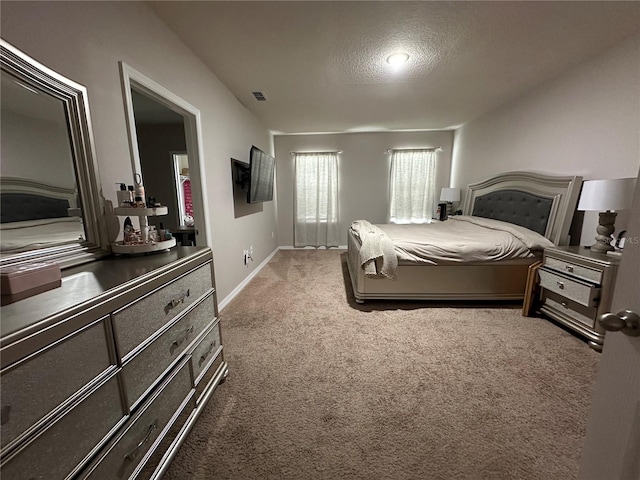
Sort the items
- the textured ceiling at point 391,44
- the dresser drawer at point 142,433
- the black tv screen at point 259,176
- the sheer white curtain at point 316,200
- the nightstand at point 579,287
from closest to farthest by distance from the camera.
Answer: the dresser drawer at point 142,433, the textured ceiling at point 391,44, the nightstand at point 579,287, the black tv screen at point 259,176, the sheer white curtain at point 316,200

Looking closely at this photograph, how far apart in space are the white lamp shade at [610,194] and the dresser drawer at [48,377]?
9.67 feet

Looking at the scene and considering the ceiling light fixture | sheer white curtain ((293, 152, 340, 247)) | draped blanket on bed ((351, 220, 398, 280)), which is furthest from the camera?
sheer white curtain ((293, 152, 340, 247))

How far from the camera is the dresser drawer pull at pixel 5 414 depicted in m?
0.54

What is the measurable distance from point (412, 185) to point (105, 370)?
5177 mm

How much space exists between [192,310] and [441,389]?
1500mm

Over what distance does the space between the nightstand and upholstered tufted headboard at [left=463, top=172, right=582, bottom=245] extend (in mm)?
489

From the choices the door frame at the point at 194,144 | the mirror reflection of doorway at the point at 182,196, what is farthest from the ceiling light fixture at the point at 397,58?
the mirror reflection of doorway at the point at 182,196

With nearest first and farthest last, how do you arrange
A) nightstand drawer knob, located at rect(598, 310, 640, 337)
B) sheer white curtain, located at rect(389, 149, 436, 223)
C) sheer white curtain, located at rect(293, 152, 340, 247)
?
1. nightstand drawer knob, located at rect(598, 310, 640, 337)
2. sheer white curtain, located at rect(389, 149, 436, 223)
3. sheer white curtain, located at rect(293, 152, 340, 247)

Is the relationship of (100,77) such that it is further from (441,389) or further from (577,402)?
(577,402)

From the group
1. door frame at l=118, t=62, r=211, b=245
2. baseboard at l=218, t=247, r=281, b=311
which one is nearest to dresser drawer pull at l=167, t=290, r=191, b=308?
door frame at l=118, t=62, r=211, b=245

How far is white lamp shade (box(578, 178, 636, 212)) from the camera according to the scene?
1732mm

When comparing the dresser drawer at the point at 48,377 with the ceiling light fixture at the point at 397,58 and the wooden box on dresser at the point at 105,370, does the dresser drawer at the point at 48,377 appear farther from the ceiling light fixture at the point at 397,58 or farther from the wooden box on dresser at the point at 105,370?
the ceiling light fixture at the point at 397,58

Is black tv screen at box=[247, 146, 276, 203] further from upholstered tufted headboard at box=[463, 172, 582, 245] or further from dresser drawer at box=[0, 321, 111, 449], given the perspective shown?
upholstered tufted headboard at box=[463, 172, 582, 245]

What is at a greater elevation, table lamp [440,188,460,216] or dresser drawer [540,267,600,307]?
table lamp [440,188,460,216]
